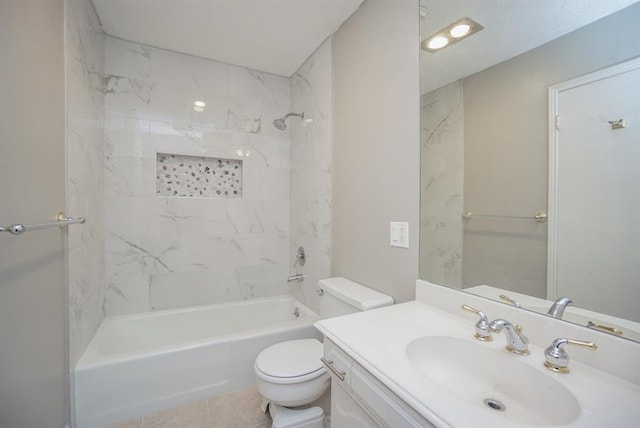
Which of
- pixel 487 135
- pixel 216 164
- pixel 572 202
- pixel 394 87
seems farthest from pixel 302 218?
pixel 572 202

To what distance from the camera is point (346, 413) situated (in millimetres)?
903

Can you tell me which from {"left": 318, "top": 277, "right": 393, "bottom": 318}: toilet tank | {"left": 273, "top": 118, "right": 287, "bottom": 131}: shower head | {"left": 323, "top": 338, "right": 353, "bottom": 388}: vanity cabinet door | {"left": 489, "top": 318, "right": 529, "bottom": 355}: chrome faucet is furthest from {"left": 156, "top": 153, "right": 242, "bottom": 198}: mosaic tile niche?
{"left": 489, "top": 318, "right": 529, "bottom": 355}: chrome faucet

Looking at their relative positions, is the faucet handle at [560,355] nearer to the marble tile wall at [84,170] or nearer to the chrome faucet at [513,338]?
the chrome faucet at [513,338]

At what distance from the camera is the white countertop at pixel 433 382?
1.82ft

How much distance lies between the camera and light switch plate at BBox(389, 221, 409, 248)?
137 cm

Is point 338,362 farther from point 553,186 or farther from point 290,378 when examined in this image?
point 553,186

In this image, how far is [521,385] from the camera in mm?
756

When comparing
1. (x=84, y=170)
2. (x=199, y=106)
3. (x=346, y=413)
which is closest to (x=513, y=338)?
(x=346, y=413)

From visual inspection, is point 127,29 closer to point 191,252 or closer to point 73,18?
point 73,18

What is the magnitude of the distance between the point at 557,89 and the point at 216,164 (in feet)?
7.66

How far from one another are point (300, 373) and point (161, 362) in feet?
2.95

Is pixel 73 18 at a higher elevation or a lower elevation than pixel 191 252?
higher

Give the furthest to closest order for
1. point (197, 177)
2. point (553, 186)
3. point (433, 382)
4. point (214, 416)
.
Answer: point (197, 177), point (214, 416), point (553, 186), point (433, 382)

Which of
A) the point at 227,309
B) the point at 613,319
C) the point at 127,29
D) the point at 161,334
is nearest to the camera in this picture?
the point at 613,319
